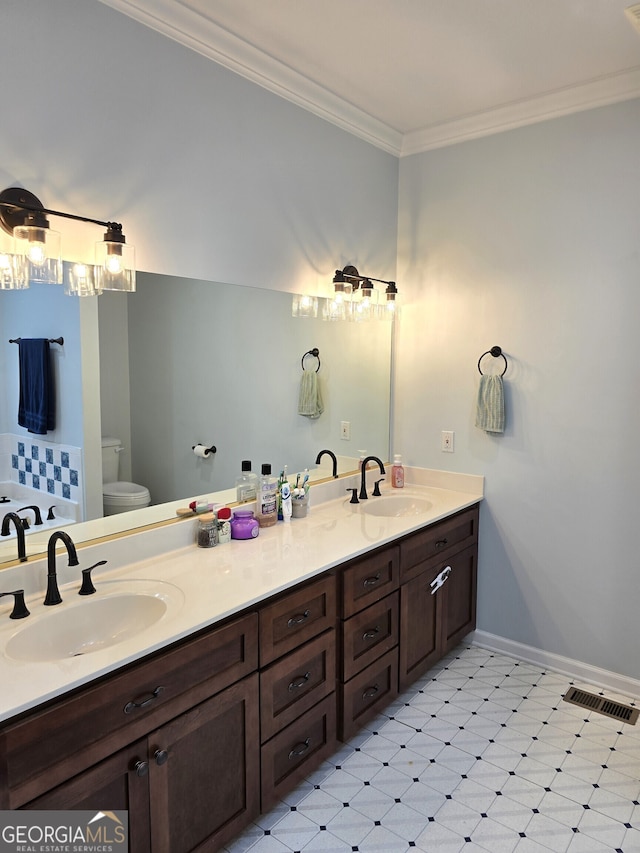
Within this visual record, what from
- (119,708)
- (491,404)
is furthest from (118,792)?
(491,404)

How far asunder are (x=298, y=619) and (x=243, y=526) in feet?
1.51

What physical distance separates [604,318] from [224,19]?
1.88 metres

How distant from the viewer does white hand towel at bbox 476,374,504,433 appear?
9.16 ft

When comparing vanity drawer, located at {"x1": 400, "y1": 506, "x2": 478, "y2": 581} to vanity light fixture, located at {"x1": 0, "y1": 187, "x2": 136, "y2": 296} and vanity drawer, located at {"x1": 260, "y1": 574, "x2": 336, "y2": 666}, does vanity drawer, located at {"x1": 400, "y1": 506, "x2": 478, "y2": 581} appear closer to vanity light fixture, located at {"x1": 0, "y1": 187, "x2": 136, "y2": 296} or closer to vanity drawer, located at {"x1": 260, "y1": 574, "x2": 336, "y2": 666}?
vanity drawer, located at {"x1": 260, "y1": 574, "x2": 336, "y2": 666}

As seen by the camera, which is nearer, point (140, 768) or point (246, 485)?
point (140, 768)

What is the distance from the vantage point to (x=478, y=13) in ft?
6.45

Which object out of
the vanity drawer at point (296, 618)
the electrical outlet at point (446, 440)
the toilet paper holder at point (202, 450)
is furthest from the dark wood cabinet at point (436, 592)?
the toilet paper holder at point (202, 450)

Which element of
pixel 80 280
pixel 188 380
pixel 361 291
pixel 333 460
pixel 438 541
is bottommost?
pixel 438 541

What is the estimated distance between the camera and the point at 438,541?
2.63m

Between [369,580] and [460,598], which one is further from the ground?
[369,580]

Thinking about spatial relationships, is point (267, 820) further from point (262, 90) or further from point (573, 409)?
point (262, 90)

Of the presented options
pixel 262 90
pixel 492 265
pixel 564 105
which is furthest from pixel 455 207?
pixel 262 90

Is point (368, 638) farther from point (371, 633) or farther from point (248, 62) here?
point (248, 62)

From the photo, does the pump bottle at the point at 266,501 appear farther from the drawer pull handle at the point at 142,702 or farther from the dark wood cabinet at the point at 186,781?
the drawer pull handle at the point at 142,702
